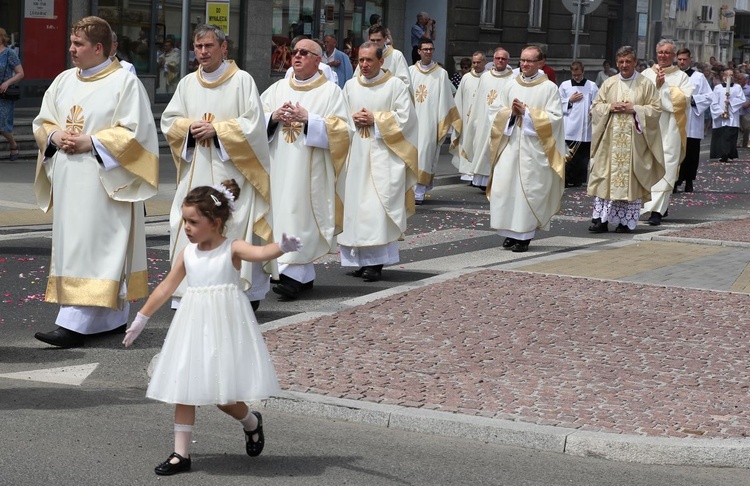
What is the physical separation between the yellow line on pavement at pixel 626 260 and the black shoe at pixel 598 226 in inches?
55.1

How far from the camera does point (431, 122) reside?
1930 cm

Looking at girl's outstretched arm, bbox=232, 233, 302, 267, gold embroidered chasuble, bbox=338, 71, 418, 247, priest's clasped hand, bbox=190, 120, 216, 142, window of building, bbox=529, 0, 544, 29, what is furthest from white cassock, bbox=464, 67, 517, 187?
window of building, bbox=529, 0, 544, 29

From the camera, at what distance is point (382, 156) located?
12188mm

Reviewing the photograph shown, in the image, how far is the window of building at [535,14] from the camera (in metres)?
37.8

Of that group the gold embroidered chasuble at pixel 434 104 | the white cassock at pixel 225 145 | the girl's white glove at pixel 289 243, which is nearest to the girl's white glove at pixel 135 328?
the girl's white glove at pixel 289 243

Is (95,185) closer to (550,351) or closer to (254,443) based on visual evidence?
(550,351)

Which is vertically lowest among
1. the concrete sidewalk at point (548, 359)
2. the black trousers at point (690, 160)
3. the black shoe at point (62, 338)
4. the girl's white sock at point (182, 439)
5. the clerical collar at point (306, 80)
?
the black shoe at point (62, 338)

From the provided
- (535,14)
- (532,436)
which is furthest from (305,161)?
(535,14)

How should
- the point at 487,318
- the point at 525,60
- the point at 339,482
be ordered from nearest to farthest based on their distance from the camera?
the point at 339,482 < the point at 487,318 < the point at 525,60

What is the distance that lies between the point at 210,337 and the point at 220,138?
12.0 feet

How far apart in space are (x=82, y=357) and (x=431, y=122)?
448 inches

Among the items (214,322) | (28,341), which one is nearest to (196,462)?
(214,322)

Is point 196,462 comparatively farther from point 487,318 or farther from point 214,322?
point 487,318

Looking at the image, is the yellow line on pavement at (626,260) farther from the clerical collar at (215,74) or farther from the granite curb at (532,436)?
the granite curb at (532,436)
